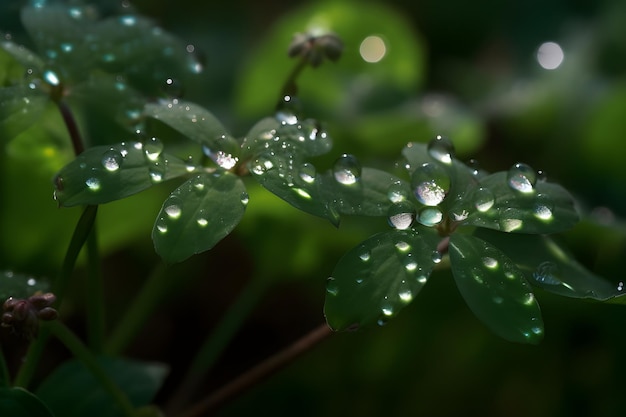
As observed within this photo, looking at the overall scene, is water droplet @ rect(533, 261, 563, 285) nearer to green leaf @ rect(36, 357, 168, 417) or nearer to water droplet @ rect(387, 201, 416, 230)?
water droplet @ rect(387, 201, 416, 230)

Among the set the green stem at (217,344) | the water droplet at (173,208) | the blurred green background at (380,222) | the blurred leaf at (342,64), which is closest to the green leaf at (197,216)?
the water droplet at (173,208)

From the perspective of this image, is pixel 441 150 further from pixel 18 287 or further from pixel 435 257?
pixel 18 287

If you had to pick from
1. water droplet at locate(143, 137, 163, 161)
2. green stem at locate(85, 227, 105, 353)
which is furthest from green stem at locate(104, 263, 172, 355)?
water droplet at locate(143, 137, 163, 161)

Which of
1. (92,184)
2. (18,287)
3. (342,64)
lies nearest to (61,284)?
(18,287)

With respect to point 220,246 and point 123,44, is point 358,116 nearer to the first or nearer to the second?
point 220,246

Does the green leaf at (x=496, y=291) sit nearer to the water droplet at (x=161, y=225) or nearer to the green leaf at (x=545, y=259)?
the green leaf at (x=545, y=259)
